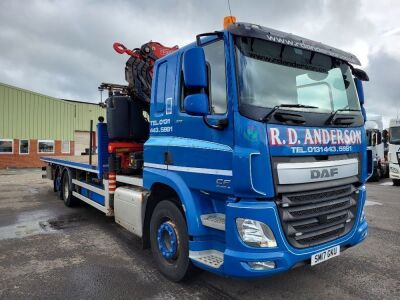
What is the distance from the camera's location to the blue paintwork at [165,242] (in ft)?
13.0

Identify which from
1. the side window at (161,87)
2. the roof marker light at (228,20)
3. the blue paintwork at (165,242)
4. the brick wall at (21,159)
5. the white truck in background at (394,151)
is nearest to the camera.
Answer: the roof marker light at (228,20)

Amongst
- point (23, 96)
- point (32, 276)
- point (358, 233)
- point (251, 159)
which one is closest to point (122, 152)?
point (32, 276)

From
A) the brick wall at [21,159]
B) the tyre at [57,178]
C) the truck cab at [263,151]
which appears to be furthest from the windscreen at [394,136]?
the brick wall at [21,159]

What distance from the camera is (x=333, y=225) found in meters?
3.64

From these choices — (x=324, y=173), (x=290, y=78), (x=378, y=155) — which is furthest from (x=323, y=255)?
(x=378, y=155)

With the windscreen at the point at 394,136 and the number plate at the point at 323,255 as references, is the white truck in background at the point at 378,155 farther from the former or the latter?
the number plate at the point at 323,255

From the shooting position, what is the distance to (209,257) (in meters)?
3.50

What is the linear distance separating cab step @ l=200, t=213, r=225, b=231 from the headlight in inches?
13.0

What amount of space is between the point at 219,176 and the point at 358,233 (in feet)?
6.00

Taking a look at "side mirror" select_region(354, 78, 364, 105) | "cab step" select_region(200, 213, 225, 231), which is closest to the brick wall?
"cab step" select_region(200, 213, 225, 231)

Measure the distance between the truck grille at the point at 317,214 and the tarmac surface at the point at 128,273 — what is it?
0.75m

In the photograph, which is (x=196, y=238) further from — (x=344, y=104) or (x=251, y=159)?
(x=344, y=104)

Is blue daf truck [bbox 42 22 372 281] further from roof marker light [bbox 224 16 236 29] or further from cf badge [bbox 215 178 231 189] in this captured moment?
roof marker light [bbox 224 16 236 29]

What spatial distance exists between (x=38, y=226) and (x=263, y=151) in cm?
564
